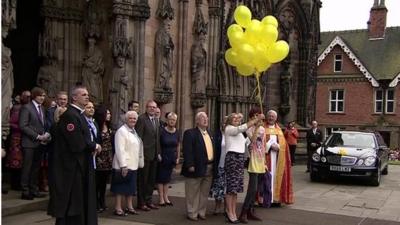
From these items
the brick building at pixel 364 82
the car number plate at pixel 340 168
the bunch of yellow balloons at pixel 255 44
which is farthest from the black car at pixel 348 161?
the brick building at pixel 364 82

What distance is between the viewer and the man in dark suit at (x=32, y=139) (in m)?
7.96

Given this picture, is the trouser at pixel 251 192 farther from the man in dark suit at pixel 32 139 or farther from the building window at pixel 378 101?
the building window at pixel 378 101

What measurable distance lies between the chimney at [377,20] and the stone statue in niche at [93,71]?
37.5 m

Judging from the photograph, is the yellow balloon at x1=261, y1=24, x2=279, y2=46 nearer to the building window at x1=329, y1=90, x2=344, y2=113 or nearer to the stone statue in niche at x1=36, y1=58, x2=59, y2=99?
the stone statue in niche at x1=36, y1=58, x2=59, y2=99

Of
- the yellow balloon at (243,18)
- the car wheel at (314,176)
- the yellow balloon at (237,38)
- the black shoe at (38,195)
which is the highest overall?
the yellow balloon at (243,18)

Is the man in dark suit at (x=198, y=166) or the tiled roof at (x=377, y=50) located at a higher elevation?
the tiled roof at (x=377, y=50)

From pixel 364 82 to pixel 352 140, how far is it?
93.6ft

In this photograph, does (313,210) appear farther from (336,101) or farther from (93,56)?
(336,101)

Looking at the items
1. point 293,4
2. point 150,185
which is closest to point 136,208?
point 150,185

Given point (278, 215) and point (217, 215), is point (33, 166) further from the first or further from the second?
point (278, 215)

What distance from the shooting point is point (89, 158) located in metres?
5.95

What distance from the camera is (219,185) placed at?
8.23 metres

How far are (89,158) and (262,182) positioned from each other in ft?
13.7

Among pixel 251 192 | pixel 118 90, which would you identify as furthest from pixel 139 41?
pixel 251 192
